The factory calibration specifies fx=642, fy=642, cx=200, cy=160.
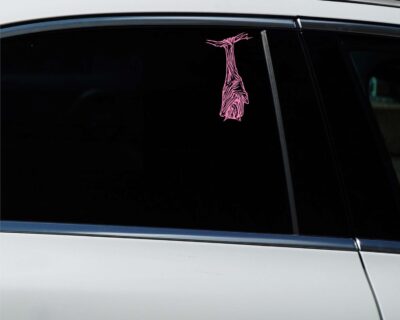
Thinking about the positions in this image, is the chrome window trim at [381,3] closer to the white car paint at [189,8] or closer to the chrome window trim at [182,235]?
the white car paint at [189,8]

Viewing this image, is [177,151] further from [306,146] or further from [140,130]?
[306,146]

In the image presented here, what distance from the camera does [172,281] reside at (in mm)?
1435

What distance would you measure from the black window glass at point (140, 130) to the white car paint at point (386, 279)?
0.22m

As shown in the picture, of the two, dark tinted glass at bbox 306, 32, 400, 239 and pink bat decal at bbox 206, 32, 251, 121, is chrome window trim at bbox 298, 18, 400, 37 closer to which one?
dark tinted glass at bbox 306, 32, 400, 239

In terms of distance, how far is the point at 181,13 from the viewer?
1.56m

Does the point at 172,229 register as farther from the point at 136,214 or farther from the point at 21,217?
the point at 21,217

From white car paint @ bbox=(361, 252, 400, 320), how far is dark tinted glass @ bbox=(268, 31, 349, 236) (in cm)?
9

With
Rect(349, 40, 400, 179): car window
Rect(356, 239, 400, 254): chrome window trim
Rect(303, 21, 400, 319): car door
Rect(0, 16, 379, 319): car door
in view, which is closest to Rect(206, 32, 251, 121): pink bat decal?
Rect(0, 16, 379, 319): car door

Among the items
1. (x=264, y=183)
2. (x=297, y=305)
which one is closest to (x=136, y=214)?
(x=264, y=183)

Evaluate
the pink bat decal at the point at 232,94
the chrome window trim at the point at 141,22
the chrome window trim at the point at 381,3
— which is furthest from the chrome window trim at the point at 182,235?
the chrome window trim at the point at 381,3

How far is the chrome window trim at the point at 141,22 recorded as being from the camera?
152cm

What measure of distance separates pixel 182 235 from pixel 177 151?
20cm

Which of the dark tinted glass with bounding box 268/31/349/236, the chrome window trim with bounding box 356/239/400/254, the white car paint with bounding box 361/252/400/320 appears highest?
the dark tinted glass with bounding box 268/31/349/236

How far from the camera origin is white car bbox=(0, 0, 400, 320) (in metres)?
1.50
